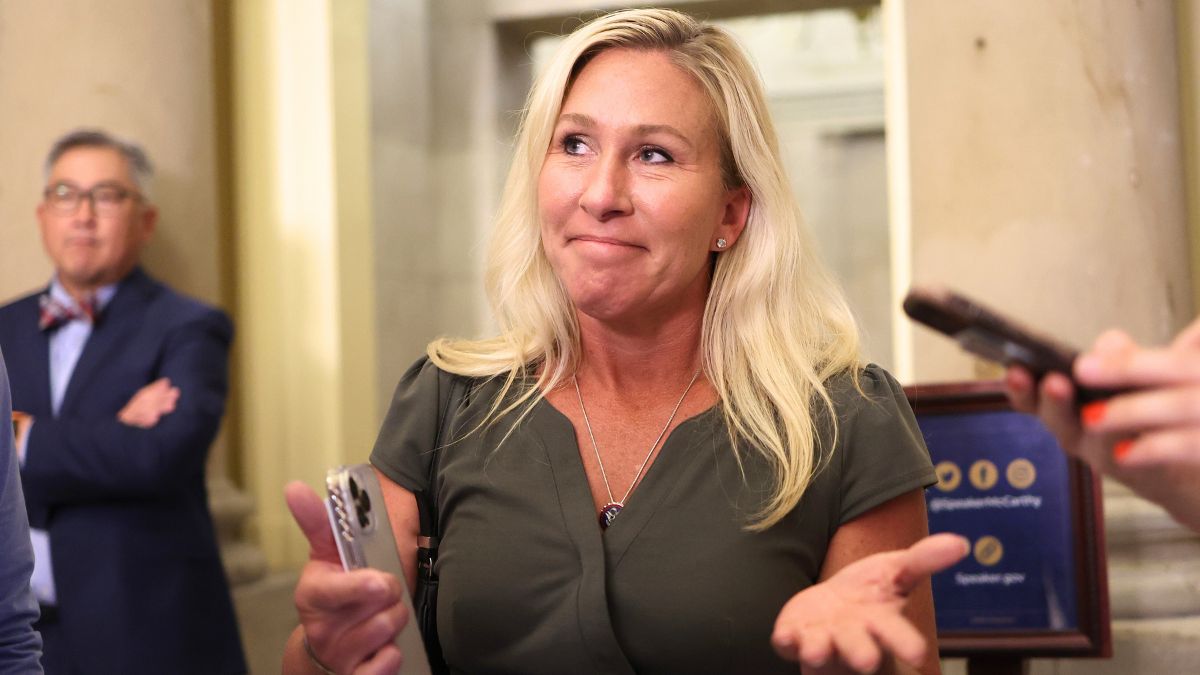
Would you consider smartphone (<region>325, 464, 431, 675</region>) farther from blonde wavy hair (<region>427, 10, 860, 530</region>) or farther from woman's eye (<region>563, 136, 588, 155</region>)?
woman's eye (<region>563, 136, 588, 155</region>)

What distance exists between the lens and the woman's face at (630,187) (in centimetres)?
207

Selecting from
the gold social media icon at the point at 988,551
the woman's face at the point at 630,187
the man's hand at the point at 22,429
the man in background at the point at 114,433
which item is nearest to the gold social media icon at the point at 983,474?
the gold social media icon at the point at 988,551

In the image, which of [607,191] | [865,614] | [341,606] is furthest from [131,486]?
[865,614]

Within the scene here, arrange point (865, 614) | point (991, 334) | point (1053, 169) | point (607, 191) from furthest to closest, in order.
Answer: point (1053, 169)
point (607, 191)
point (865, 614)
point (991, 334)

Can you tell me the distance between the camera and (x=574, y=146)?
7.11 ft

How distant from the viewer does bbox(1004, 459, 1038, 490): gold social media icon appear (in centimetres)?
310

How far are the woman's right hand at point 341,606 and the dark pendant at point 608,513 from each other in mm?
434

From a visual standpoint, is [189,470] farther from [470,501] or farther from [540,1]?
[540,1]

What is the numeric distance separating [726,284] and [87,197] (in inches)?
101

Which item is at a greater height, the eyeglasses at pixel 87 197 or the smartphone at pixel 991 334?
the eyeglasses at pixel 87 197

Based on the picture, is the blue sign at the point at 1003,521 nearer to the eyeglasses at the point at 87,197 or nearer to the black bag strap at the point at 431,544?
the black bag strap at the point at 431,544

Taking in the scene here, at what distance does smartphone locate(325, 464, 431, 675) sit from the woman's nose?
0.66 metres

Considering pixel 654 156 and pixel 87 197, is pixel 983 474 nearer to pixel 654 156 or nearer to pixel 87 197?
pixel 654 156

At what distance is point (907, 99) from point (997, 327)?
9.63 feet
